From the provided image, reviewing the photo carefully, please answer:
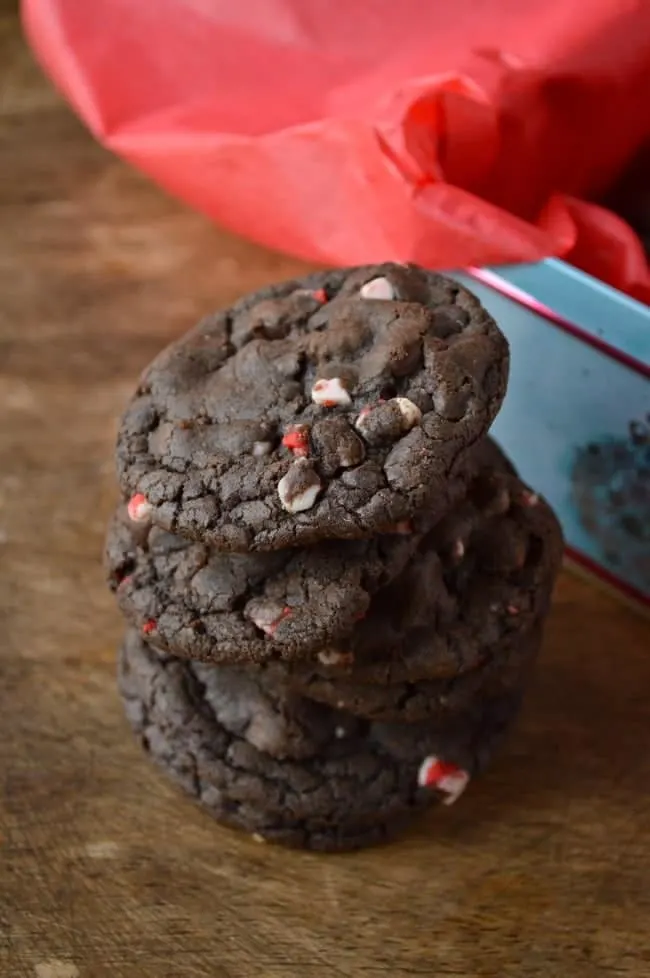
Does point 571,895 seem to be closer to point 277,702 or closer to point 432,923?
point 432,923

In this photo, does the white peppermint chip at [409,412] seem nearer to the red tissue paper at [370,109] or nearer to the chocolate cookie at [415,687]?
the chocolate cookie at [415,687]

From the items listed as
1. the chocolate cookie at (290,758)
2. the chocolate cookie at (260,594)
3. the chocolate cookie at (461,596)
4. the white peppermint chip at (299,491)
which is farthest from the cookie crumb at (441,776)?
the white peppermint chip at (299,491)

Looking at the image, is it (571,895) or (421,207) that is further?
(421,207)

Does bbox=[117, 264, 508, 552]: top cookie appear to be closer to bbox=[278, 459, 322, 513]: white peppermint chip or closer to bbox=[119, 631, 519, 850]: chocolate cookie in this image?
bbox=[278, 459, 322, 513]: white peppermint chip

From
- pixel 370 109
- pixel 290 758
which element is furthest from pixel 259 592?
pixel 370 109

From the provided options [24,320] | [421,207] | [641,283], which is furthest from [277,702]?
[24,320]

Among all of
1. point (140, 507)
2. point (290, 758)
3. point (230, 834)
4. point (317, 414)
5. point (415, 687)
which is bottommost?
point (230, 834)

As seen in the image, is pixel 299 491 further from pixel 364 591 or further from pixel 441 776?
pixel 441 776
